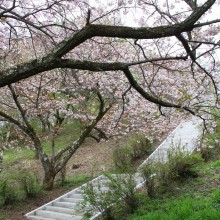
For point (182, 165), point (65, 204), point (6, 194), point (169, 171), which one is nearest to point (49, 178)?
point (6, 194)

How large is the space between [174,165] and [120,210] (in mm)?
1794

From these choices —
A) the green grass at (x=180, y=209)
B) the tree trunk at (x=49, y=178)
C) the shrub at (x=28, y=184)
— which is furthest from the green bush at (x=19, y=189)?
the green grass at (x=180, y=209)

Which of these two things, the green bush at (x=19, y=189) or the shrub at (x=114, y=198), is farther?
the green bush at (x=19, y=189)

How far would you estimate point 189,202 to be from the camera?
5.82 metres

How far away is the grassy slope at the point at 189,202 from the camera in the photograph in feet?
17.3

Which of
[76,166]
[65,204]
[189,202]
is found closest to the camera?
[189,202]

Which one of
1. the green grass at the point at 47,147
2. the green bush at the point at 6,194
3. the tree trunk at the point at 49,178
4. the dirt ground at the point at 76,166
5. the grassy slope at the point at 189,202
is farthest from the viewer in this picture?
the green grass at the point at 47,147

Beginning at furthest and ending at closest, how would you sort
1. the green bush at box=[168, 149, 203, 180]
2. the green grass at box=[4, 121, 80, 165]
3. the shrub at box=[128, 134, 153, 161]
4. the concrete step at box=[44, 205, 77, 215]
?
the green grass at box=[4, 121, 80, 165] → the shrub at box=[128, 134, 153, 161] → the concrete step at box=[44, 205, 77, 215] → the green bush at box=[168, 149, 203, 180]

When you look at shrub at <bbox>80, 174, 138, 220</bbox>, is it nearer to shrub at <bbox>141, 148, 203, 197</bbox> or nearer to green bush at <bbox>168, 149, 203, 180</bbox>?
shrub at <bbox>141, 148, 203, 197</bbox>

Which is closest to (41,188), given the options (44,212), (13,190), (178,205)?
(13,190)

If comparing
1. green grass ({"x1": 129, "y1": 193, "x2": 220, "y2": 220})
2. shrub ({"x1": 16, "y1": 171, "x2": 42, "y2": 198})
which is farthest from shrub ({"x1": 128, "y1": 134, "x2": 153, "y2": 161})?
green grass ({"x1": 129, "y1": 193, "x2": 220, "y2": 220})

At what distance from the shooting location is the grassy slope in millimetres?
5277

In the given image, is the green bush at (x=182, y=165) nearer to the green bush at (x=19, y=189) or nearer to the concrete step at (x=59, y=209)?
the concrete step at (x=59, y=209)

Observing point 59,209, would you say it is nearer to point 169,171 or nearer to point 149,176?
point 149,176
